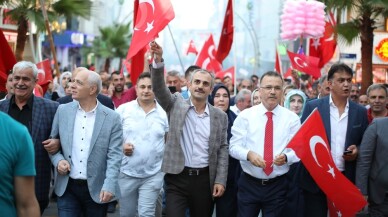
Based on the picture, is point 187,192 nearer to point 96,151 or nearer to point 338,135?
point 96,151

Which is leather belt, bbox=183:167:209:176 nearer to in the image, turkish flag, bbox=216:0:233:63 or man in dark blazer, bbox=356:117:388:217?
man in dark blazer, bbox=356:117:388:217

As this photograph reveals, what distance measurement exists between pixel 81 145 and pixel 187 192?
3.63 feet

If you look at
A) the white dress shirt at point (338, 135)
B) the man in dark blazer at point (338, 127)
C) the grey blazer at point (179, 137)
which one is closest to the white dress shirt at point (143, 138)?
the grey blazer at point (179, 137)

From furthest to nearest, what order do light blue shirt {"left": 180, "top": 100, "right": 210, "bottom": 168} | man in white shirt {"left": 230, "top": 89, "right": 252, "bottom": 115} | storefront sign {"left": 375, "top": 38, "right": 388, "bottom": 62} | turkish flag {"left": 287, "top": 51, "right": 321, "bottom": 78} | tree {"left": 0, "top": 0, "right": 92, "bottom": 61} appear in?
storefront sign {"left": 375, "top": 38, "right": 388, "bottom": 62} → tree {"left": 0, "top": 0, "right": 92, "bottom": 61} → turkish flag {"left": 287, "top": 51, "right": 321, "bottom": 78} → man in white shirt {"left": 230, "top": 89, "right": 252, "bottom": 115} → light blue shirt {"left": 180, "top": 100, "right": 210, "bottom": 168}

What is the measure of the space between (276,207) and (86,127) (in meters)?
1.91

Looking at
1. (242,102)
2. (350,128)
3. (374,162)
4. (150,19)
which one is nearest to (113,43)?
(242,102)

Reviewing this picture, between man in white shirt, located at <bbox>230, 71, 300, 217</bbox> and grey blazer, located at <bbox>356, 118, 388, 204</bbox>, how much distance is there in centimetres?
60

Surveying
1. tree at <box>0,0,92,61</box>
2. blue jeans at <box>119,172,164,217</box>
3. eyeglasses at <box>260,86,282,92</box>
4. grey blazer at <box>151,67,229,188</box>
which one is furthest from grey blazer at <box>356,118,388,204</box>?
tree at <box>0,0,92,61</box>

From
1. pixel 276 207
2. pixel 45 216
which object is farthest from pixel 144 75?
pixel 45 216

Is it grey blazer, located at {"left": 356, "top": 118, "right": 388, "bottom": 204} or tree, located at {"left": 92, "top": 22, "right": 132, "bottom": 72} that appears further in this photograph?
tree, located at {"left": 92, "top": 22, "right": 132, "bottom": 72}

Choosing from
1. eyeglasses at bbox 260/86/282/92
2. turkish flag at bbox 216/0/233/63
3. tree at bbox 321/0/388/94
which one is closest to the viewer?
eyeglasses at bbox 260/86/282/92

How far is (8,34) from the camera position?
1252 inches

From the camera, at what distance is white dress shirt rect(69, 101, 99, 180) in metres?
7.01

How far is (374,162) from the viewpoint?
7125 millimetres
